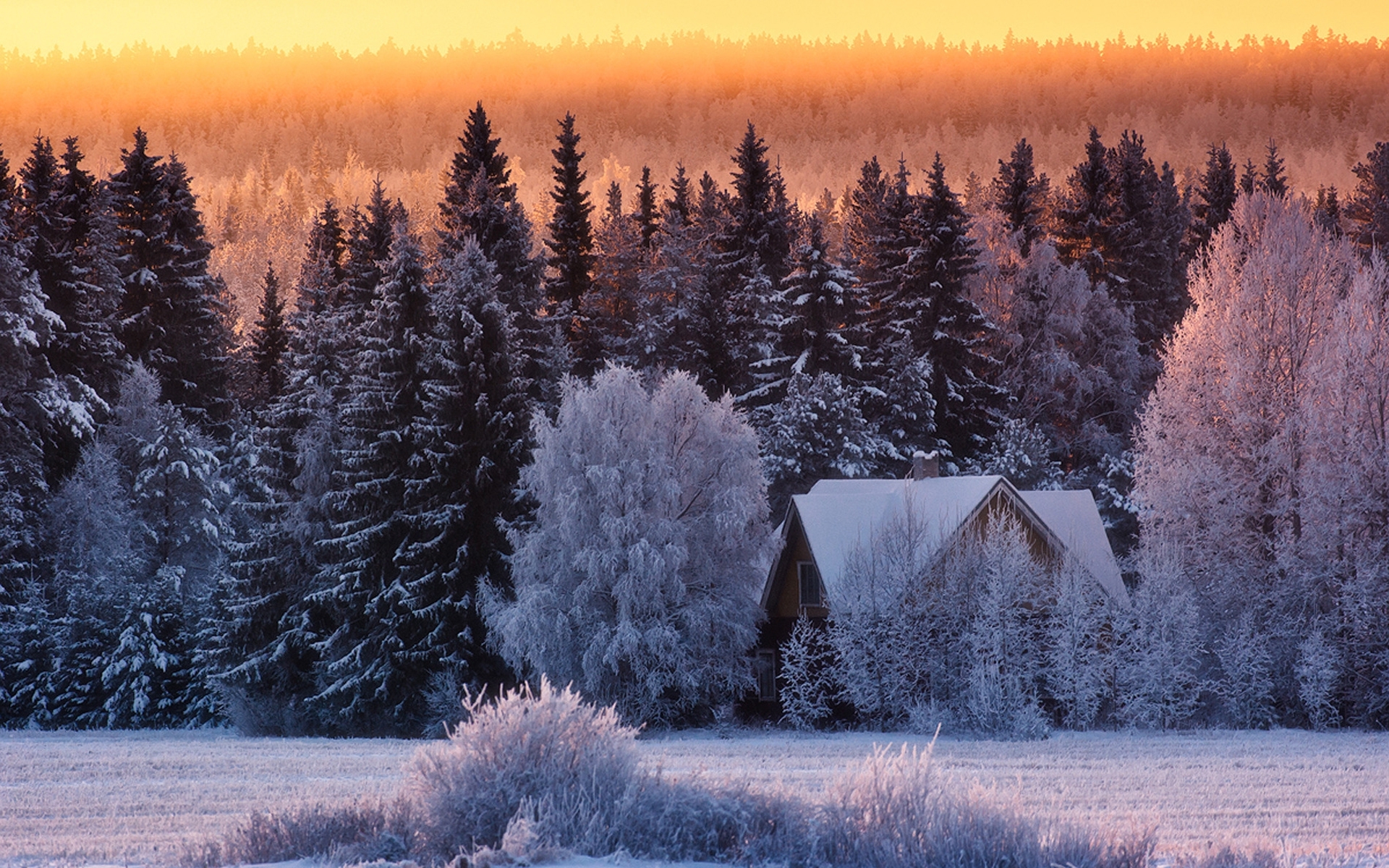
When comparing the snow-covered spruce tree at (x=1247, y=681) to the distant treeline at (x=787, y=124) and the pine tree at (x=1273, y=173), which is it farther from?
the distant treeline at (x=787, y=124)

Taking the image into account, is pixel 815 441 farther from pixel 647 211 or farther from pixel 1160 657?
pixel 647 211

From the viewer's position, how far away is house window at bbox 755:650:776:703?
40.2 metres

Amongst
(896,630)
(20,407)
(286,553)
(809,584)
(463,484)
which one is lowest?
(896,630)

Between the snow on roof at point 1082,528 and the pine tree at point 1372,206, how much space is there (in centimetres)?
2534

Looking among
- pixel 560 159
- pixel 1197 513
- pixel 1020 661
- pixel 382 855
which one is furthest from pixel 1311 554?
pixel 560 159

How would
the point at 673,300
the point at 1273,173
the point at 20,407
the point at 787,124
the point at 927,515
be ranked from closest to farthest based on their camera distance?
the point at 927,515
the point at 20,407
the point at 673,300
the point at 1273,173
the point at 787,124

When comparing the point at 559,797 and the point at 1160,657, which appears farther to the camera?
the point at 1160,657

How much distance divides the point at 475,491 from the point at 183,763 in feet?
50.5

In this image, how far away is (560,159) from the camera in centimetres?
7019

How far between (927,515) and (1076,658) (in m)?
5.94

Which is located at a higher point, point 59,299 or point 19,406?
point 59,299

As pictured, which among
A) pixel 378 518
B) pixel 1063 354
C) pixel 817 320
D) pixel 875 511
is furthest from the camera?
pixel 1063 354

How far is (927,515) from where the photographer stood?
37.5 m


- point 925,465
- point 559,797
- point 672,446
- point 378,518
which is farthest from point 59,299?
point 559,797
